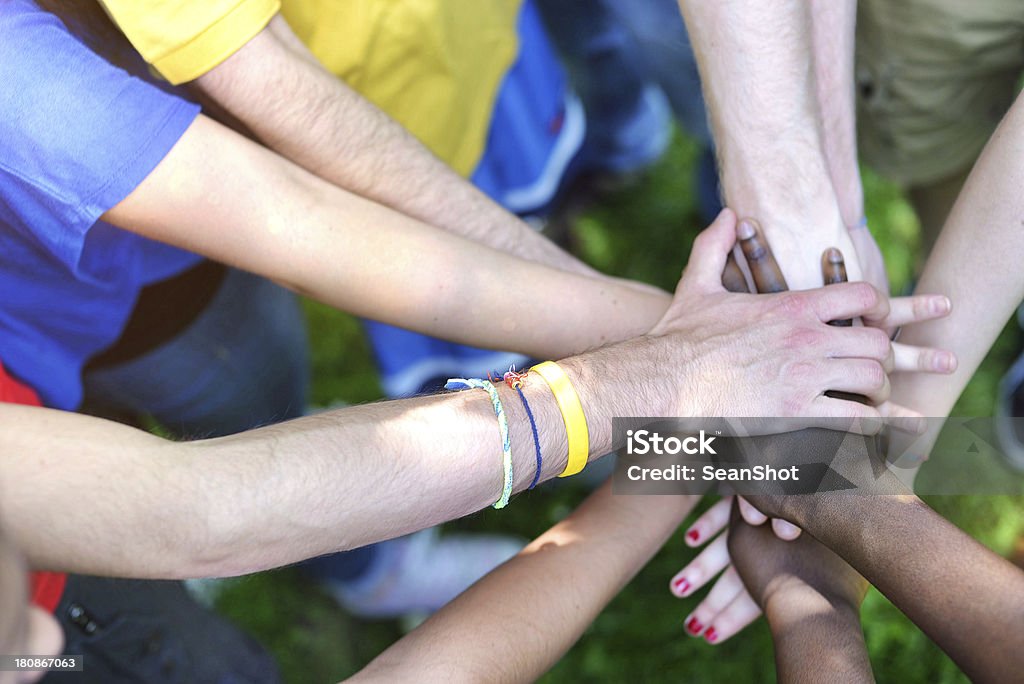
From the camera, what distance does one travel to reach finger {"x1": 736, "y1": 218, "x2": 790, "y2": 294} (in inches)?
67.6

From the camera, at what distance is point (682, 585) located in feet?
6.07

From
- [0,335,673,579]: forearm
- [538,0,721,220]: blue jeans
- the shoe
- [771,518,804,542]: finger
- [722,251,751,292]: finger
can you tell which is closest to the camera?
[0,335,673,579]: forearm

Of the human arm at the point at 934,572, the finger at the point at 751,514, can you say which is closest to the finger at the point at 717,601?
the finger at the point at 751,514

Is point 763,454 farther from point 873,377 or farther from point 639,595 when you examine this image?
point 639,595

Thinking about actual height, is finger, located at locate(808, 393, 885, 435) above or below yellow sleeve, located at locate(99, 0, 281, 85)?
below

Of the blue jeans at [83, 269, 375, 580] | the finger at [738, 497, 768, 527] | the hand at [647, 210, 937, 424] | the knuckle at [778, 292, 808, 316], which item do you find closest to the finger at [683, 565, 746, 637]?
the finger at [738, 497, 768, 527]

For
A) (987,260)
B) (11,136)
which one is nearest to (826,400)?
(987,260)

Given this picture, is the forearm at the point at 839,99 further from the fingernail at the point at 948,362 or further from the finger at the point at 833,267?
the fingernail at the point at 948,362

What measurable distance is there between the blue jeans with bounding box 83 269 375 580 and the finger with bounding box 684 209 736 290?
0.93 m

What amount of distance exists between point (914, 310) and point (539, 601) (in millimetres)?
894

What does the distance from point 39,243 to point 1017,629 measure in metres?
1.51

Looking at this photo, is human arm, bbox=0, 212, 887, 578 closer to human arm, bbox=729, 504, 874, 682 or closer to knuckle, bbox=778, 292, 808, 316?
knuckle, bbox=778, 292, 808, 316

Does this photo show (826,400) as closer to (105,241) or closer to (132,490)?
(132,490)

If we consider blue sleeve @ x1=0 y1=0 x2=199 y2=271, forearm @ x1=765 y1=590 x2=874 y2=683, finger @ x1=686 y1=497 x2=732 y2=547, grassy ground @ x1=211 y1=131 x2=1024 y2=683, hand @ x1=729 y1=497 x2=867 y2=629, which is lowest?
grassy ground @ x1=211 y1=131 x2=1024 y2=683
